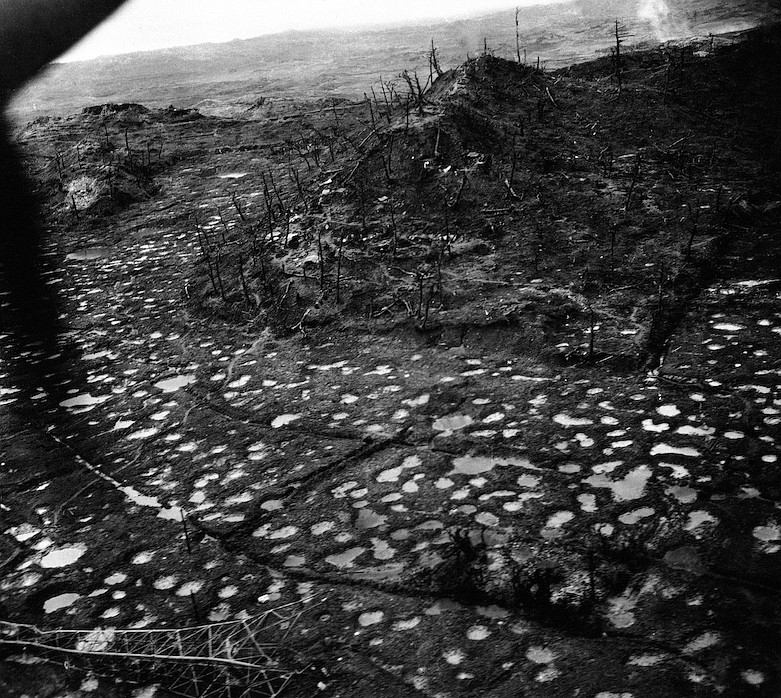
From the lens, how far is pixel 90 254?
4.63m

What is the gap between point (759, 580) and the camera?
1.64m

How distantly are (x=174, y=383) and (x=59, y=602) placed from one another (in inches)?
46.8

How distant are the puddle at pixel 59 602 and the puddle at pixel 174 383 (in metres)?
1.10

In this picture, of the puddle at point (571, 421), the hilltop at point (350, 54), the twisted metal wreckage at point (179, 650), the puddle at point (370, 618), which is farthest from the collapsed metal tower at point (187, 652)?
the hilltop at point (350, 54)

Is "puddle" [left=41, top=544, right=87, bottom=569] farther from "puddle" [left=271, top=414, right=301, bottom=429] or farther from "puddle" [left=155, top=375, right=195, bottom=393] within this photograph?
"puddle" [left=155, top=375, right=195, bottom=393]

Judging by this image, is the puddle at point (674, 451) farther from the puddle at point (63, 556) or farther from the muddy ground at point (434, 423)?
the puddle at point (63, 556)

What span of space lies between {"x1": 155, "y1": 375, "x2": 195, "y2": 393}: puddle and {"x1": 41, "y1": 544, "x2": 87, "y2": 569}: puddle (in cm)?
91

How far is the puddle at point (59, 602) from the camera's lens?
1.82 m

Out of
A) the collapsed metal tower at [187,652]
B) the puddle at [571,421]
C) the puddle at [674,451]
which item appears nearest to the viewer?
the collapsed metal tower at [187,652]

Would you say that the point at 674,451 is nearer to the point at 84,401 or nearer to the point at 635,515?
the point at 635,515

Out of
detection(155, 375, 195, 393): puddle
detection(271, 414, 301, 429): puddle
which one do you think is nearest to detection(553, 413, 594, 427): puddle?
detection(271, 414, 301, 429): puddle

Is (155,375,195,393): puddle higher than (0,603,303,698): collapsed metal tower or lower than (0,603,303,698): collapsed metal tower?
higher

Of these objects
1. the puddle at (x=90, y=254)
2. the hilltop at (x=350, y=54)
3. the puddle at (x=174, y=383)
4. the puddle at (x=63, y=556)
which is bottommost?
the puddle at (x=63, y=556)

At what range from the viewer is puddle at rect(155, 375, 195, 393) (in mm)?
2881
